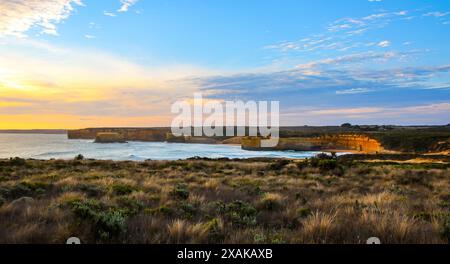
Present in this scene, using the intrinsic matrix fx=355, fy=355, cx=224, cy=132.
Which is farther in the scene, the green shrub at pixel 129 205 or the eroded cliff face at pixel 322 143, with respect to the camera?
the eroded cliff face at pixel 322 143

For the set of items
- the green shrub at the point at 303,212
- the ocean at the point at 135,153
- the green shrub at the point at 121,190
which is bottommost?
the ocean at the point at 135,153

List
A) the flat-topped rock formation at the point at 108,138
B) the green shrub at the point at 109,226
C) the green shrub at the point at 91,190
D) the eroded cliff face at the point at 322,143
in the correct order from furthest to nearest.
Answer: the flat-topped rock formation at the point at 108,138, the eroded cliff face at the point at 322,143, the green shrub at the point at 91,190, the green shrub at the point at 109,226

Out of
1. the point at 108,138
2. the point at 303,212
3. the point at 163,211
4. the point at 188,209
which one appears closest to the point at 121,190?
the point at 188,209

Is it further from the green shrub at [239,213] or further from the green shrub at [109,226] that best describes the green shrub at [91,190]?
the green shrub at [109,226]

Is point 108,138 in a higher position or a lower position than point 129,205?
lower

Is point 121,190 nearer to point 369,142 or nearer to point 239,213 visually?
point 239,213

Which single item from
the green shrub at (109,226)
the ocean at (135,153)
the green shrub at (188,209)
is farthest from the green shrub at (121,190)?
the ocean at (135,153)

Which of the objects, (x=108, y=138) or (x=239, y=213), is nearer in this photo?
(x=239, y=213)

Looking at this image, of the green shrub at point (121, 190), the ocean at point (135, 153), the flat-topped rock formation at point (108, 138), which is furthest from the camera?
the flat-topped rock formation at point (108, 138)

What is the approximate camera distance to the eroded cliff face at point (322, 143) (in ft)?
318

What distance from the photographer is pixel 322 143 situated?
108500mm

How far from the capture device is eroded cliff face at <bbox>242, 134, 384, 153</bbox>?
9700 centimetres

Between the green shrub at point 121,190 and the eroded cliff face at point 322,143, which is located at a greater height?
the green shrub at point 121,190
